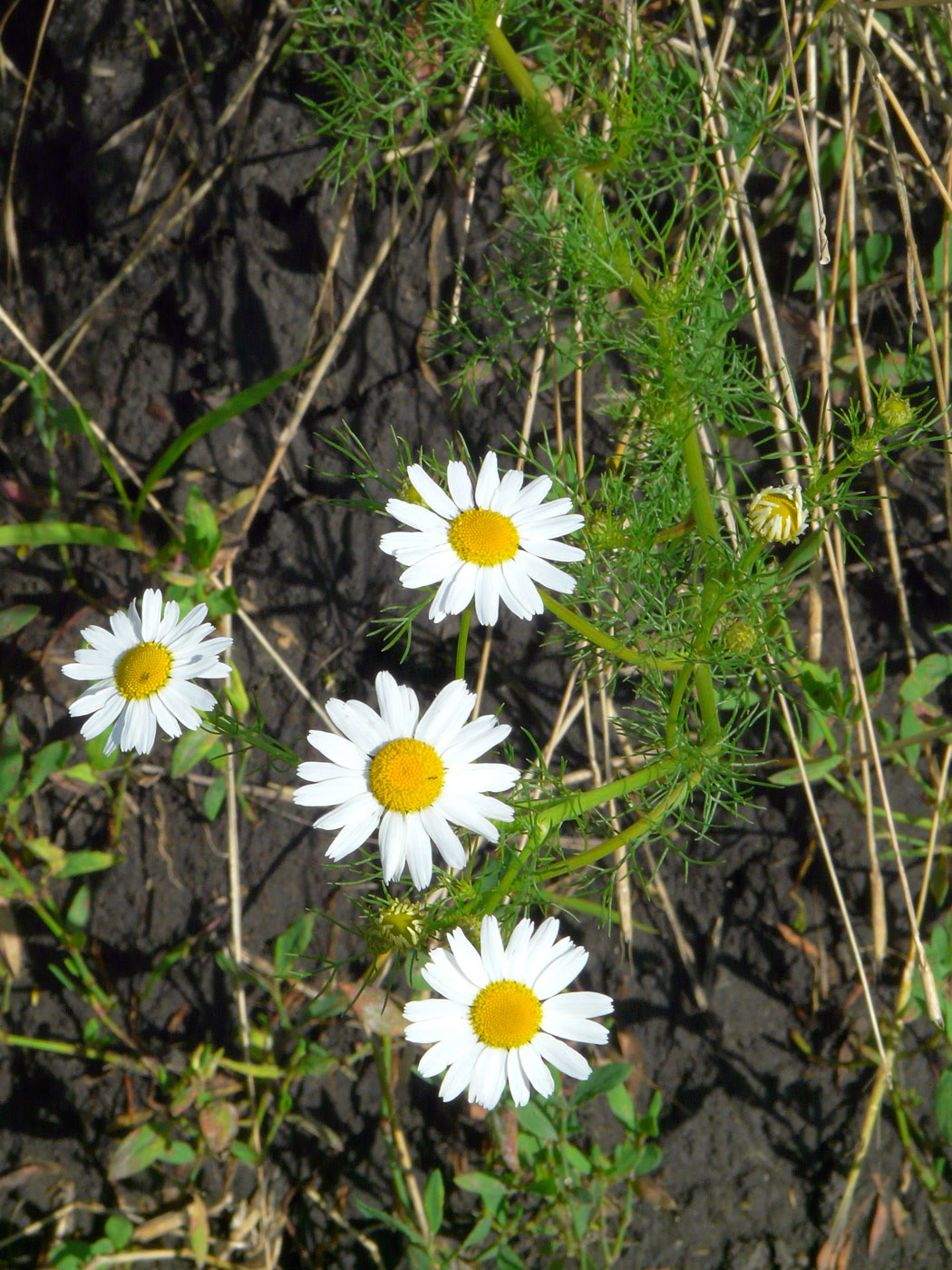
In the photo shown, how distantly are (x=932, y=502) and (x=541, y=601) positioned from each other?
1102mm

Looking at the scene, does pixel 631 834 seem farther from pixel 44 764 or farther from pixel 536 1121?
pixel 44 764

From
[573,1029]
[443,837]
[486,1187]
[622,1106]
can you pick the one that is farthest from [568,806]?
[486,1187]

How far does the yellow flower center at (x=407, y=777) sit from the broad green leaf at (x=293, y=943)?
0.73 m

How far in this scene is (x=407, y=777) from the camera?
→ 44.8 inches

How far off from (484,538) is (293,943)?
1.04 meters

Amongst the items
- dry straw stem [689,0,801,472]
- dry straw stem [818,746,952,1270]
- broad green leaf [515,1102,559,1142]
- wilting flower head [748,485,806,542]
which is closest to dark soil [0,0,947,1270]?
dry straw stem [818,746,952,1270]

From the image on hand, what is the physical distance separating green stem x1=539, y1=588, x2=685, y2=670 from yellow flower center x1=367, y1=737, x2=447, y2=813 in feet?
0.80

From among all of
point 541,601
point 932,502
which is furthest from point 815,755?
point 541,601

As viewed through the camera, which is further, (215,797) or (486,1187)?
(215,797)

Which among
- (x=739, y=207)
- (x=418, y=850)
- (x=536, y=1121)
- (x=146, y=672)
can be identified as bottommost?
(x=536, y=1121)

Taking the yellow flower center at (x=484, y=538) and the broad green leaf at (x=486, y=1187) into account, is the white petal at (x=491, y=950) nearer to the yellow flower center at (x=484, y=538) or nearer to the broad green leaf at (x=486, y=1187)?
the yellow flower center at (x=484, y=538)

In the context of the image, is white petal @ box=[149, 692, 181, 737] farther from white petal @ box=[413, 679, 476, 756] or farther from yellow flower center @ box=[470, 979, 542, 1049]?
yellow flower center @ box=[470, 979, 542, 1049]

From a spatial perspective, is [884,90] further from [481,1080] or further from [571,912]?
[481,1080]

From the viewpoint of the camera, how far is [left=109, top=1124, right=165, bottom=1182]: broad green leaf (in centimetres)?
177
